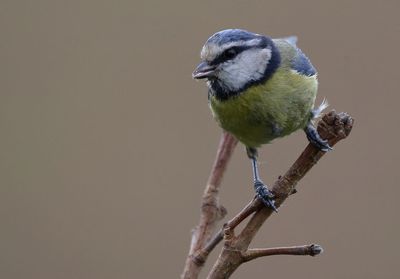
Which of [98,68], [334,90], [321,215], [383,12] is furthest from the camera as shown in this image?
[98,68]

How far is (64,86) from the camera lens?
345 centimetres

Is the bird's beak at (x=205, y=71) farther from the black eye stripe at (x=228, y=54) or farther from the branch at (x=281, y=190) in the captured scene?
the branch at (x=281, y=190)

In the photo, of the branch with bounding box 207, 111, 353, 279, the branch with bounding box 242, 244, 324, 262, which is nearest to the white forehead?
the branch with bounding box 207, 111, 353, 279

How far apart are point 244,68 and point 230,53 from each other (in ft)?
0.29

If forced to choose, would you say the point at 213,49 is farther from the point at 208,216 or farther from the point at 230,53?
the point at 208,216

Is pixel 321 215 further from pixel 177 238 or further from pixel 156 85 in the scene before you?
pixel 156 85

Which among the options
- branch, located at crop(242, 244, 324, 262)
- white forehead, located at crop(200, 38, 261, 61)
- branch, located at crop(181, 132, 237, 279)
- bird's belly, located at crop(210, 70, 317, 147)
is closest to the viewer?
branch, located at crop(242, 244, 324, 262)

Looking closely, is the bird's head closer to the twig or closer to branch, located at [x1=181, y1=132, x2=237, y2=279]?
branch, located at [x1=181, y1=132, x2=237, y2=279]

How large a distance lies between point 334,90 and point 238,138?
133 centimetres

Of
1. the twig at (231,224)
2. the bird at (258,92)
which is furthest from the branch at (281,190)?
the bird at (258,92)

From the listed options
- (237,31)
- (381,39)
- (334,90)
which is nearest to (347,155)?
(334,90)

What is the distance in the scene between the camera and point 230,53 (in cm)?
167

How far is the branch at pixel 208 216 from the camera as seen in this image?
1280 millimetres

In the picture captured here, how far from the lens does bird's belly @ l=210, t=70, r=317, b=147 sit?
1755mm
